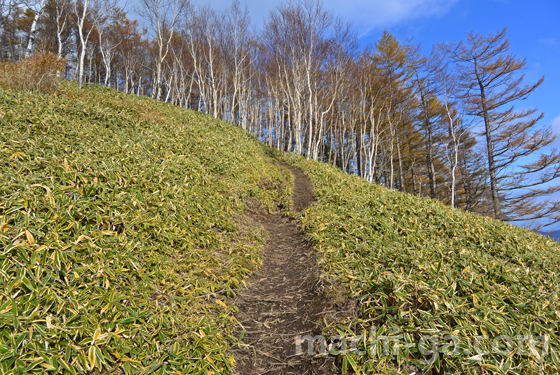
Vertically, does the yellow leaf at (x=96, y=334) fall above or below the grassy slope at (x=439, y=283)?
below

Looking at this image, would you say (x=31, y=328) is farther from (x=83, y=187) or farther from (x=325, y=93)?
(x=325, y=93)

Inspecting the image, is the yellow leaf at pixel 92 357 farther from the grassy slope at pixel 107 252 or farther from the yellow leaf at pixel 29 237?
the yellow leaf at pixel 29 237

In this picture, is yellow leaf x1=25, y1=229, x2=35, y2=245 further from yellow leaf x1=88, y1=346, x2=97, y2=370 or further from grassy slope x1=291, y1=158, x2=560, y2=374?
grassy slope x1=291, y1=158, x2=560, y2=374

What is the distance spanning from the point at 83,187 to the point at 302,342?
3.39 metres

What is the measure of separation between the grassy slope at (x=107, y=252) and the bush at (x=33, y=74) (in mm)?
2354

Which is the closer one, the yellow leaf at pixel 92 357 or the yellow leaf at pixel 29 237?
the yellow leaf at pixel 92 357

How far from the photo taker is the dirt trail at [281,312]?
7.66 ft

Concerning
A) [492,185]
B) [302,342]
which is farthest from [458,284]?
[492,185]

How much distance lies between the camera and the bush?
6986 mm

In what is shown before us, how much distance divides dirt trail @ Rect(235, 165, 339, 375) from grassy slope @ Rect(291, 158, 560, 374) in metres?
0.33

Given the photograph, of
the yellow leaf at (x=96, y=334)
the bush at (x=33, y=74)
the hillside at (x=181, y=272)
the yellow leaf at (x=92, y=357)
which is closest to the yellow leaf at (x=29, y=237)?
the hillside at (x=181, y=272)

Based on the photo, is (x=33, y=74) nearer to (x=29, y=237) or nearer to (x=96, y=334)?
(x=29, y=237)

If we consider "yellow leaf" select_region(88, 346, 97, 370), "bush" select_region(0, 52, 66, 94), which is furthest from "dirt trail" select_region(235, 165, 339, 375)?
"bush" select_region(0, 52, 66, 94)

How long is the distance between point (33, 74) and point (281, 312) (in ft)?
33.9
